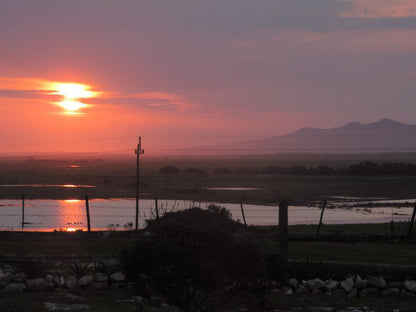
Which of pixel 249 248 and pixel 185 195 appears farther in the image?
pixel 185 195

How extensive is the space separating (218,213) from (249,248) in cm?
1302

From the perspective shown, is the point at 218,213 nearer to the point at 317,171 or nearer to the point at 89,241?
the point at 89,241

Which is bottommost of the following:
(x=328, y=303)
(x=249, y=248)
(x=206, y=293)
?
(x=328, y=303)

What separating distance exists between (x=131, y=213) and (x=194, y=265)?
2711cm

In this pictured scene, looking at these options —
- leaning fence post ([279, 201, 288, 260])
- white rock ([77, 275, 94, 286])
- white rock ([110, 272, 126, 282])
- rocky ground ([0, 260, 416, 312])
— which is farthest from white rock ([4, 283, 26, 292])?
leaning fence post ([279, 201, 288, 260])

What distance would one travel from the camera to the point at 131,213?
3472 centimetres

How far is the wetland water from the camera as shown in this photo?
1163 inches

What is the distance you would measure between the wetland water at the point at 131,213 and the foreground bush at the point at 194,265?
1730 cm

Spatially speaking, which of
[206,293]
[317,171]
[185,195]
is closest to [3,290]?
[206,293]

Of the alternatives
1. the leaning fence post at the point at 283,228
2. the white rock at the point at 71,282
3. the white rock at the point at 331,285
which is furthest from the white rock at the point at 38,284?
the white rock at the point at 331,285

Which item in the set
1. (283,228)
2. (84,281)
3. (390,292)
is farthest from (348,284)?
(84,281)

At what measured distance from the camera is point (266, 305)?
28.8ft

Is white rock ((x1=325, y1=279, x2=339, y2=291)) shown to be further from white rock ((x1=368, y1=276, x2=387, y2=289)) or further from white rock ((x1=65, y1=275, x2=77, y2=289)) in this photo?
white rock ((x1=65, y1=275, x2=77, y2=289))

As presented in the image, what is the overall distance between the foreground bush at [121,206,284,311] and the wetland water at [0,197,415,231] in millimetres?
17303
